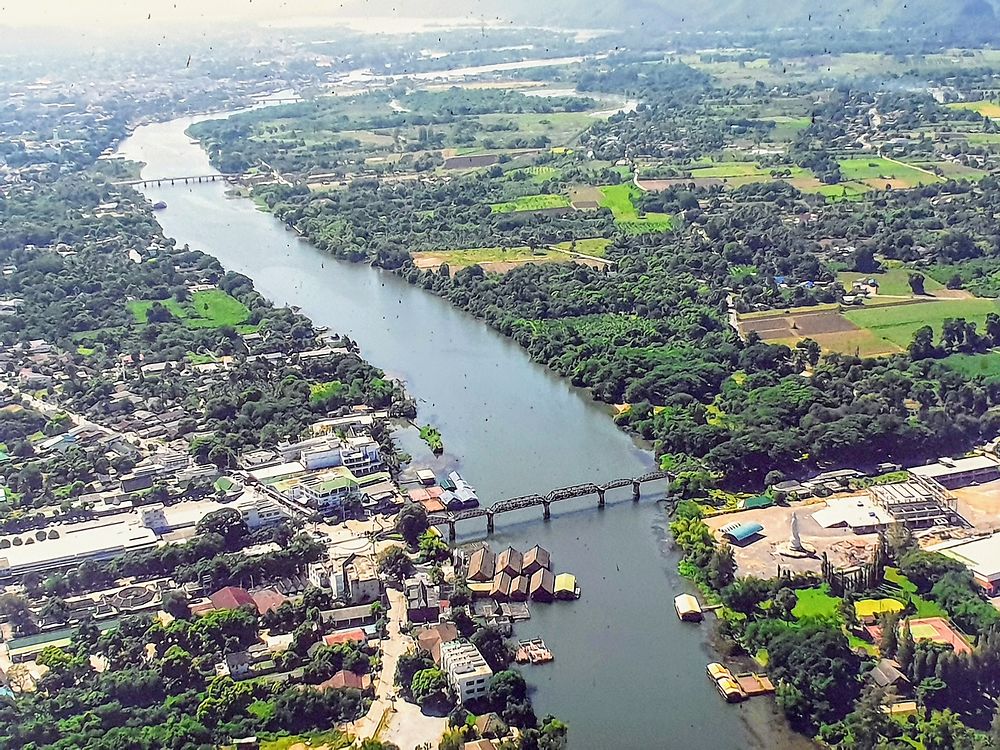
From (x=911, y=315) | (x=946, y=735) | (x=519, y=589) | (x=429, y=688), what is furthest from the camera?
(x=911, y=315)

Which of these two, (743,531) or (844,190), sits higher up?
(844,190)

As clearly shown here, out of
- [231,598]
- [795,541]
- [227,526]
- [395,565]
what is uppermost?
[227,526]

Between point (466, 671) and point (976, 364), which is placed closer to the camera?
point (466, 671)

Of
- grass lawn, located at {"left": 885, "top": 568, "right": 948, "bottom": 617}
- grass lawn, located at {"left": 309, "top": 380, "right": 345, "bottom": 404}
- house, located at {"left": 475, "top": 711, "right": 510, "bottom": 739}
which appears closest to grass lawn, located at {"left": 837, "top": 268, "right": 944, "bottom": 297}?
grass lawn, located at {"left": 309, "top": 380, "right": 345, "bottom": 404}

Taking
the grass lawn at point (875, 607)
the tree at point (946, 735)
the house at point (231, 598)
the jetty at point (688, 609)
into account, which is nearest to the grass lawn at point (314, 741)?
the house at point (231, 598)

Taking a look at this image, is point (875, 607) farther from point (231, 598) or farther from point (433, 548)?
point (231, 598)

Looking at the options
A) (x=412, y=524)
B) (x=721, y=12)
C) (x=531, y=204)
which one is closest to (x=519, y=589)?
(x=412, y=524)
